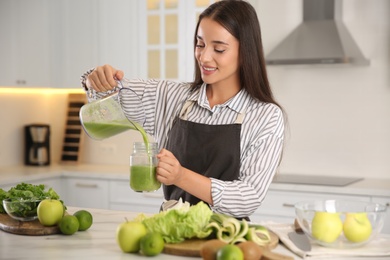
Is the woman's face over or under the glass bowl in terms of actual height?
over

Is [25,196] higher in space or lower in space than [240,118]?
lower

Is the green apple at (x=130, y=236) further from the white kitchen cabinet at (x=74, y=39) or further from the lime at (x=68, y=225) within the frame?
the white kitchen cabinet at (x=74, y=39)

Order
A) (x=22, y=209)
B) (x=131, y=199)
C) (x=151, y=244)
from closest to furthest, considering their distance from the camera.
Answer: (x=151, y=244) → (x=22, y=209) → (x=131, y=199)

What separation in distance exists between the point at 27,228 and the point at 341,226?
102cm

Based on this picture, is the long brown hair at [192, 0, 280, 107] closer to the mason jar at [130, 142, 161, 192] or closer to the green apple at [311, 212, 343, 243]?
the mason jar at [130, 142, 161, 192]

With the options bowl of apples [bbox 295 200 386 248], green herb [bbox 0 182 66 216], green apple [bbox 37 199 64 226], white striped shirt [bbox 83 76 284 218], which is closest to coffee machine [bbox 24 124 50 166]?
white striped shirt [bbox 83 76 284 218]

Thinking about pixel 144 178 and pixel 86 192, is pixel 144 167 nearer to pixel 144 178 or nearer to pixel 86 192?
pixel 144 178

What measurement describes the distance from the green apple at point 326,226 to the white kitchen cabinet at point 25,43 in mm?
3143

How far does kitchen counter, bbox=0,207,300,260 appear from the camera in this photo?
1.99m

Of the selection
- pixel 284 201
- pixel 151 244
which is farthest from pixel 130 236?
pixel 284 201

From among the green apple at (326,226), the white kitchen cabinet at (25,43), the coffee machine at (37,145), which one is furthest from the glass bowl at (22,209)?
the coffee machine at (37,145)

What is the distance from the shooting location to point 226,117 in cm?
265

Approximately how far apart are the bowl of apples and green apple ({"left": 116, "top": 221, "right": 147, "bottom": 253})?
47 cm

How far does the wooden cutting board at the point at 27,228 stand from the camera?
227cm
